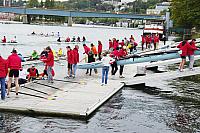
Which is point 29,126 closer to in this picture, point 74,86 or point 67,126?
point 67,126

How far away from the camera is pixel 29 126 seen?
14.4 metres

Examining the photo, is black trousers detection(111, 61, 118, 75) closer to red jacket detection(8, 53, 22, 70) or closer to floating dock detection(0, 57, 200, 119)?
floating dock detection(0, 57, 200, 119)

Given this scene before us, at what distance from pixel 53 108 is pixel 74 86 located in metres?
5.35

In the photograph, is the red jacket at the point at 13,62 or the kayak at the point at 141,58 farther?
the kayak at the point at 141,58

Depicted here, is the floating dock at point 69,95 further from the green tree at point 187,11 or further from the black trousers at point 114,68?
the green tree at point 187,11

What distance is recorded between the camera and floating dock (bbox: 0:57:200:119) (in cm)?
1578

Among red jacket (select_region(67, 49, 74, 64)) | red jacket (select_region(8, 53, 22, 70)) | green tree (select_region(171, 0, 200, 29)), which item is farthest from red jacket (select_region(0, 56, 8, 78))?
green tree (select_region(171, 0, 200, 29))

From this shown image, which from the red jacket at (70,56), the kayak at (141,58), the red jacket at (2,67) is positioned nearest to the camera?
the red jacket at (2,67)

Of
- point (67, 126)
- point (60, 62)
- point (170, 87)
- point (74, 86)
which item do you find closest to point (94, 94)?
point (74, 86)

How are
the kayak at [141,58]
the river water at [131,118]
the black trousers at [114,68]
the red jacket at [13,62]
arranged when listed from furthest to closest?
the kayak at [141,58]
the black trousers at [114,68]
the red jacket at [13,62]
the river water at [131,118]

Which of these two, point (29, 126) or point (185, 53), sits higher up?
point (185, 53)

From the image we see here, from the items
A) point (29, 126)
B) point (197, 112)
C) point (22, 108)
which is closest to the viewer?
point (29, 126)

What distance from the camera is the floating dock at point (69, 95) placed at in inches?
621

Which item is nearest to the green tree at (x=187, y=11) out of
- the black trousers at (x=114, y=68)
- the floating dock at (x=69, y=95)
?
the black trousers at (x=114, y=68)
